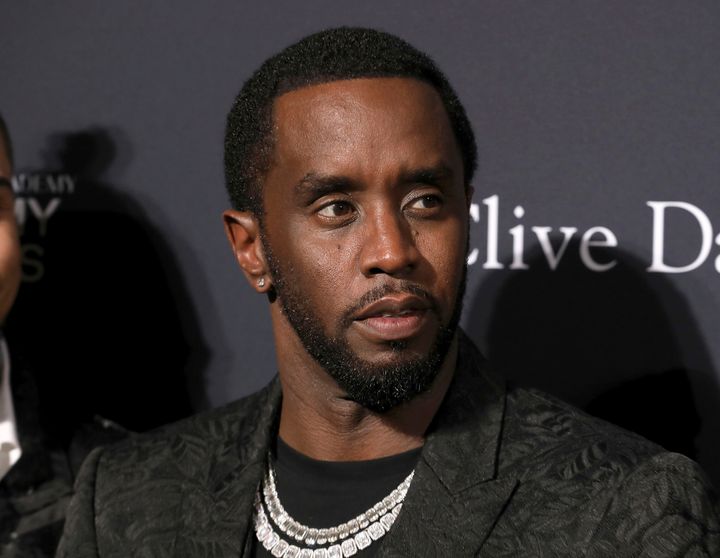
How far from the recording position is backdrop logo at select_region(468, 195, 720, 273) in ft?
5.32

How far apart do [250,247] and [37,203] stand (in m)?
0.78

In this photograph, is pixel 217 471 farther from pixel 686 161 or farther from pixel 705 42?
pixel 705 42

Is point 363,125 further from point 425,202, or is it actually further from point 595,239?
point 595,239

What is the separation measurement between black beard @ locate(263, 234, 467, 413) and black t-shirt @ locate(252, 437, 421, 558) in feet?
0.24

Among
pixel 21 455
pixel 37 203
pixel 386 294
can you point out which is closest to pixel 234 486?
pixel 386 294

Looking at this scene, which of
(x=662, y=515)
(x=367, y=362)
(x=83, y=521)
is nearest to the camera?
(x=662, y=515)

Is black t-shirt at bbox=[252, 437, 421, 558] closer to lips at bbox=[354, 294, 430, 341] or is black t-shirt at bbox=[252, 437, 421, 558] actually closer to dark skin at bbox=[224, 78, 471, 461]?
dark skin at bbox=[224, 78, 471, 461]

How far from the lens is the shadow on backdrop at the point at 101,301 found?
1994mm

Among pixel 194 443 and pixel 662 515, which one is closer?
pixel 662 515

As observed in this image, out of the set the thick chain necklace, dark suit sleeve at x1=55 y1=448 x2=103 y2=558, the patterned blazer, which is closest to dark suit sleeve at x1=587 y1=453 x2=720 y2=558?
the patterned blazer

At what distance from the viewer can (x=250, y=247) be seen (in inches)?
55.6

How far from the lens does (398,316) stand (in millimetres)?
1243

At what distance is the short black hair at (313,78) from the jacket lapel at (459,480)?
27 centimetres

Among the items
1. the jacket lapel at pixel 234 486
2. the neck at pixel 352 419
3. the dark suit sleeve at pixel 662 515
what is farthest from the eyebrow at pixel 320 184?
the dark suit sleeve at pixel 662 515
